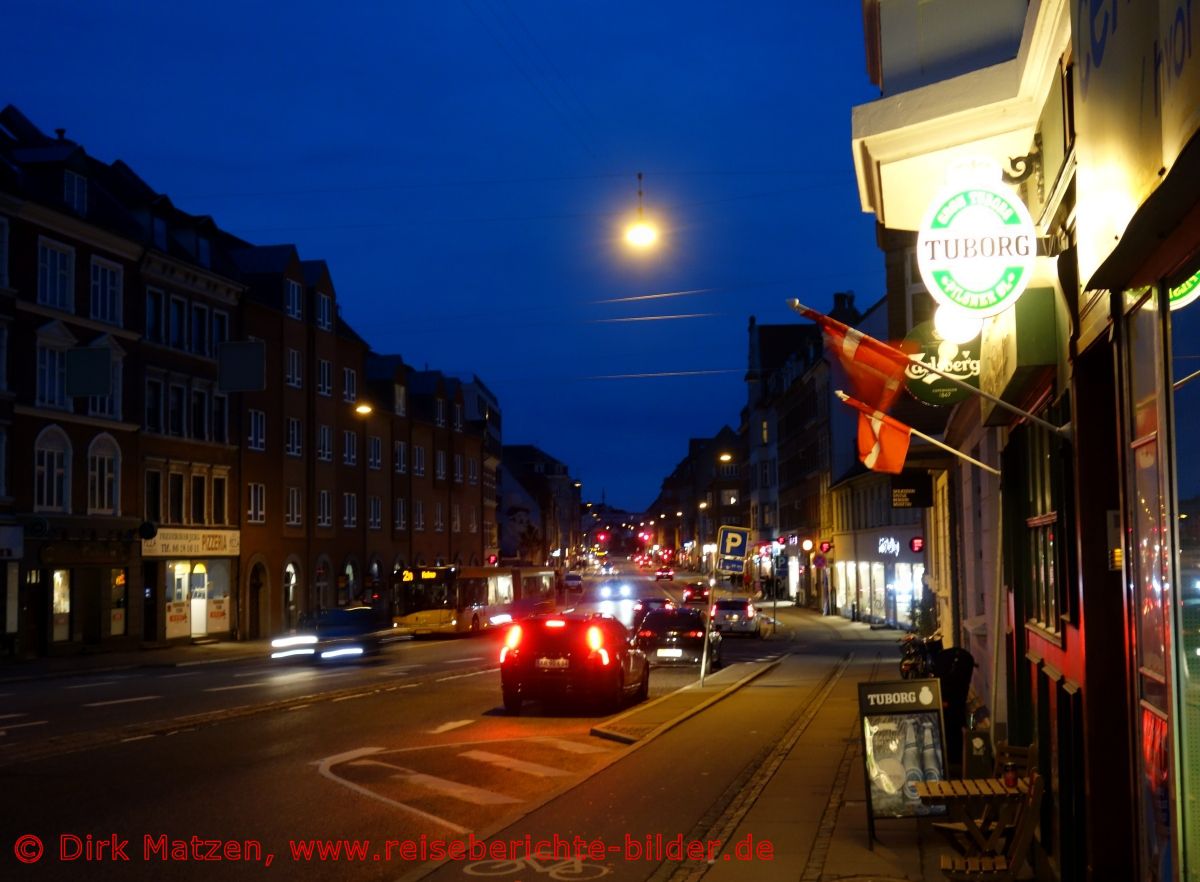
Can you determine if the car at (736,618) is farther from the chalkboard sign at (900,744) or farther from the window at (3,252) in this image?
the chalkboard sign at (900,744)

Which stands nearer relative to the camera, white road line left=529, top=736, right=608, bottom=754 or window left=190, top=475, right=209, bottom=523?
white road line left=529, top=736, right=608, bottom=754

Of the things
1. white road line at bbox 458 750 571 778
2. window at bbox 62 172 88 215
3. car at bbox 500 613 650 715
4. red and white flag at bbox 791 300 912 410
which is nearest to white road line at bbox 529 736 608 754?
white road line at bbox 458 750 571 778

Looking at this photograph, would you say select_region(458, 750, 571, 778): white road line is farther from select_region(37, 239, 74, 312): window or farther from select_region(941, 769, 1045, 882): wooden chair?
select_region(37, 239, 74, 312): window

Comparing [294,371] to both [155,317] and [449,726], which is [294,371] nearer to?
[155,317]

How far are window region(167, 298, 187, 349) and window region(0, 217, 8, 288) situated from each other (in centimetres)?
961

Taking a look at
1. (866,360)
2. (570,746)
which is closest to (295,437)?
(570,746)

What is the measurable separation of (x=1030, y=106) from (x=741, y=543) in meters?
16.0

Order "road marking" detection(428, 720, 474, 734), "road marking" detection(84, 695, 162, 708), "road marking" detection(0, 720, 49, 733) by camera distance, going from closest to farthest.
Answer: "road marking" detection(0, 720, 49, 733), "road marking" detection(428, 720, 474, 734), "road marking" detection(84, 695, 162, 708)

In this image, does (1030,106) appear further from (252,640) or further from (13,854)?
(252,640)

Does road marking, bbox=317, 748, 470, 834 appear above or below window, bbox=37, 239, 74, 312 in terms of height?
below

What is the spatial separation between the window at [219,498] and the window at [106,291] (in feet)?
29.2

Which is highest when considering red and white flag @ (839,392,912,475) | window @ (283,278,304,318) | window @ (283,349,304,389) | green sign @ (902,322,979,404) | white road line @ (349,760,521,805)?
window @ (283,278,304,318)

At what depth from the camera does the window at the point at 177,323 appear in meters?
48.7

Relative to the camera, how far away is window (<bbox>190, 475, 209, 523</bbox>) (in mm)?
50312
